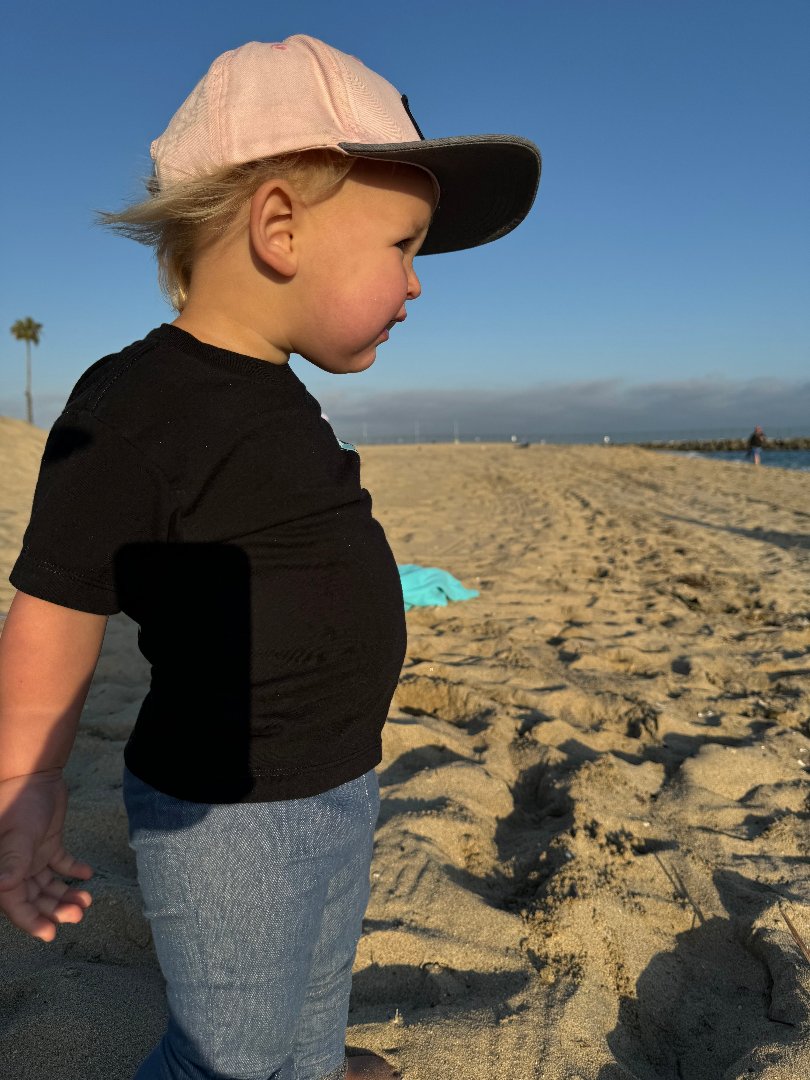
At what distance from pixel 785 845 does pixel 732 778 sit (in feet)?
1.40

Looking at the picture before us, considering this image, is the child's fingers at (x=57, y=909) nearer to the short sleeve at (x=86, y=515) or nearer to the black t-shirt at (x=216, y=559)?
the black t-shirt at (x=216, y=559)

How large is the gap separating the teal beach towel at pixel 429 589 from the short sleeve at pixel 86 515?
4109 millimetres

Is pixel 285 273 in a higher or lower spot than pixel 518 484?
higher

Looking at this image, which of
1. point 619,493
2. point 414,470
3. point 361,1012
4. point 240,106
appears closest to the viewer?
point 240,106

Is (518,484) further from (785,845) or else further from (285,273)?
(285,273)

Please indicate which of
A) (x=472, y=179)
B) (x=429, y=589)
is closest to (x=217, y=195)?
(x=472, y=179)

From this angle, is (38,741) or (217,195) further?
(217,195)

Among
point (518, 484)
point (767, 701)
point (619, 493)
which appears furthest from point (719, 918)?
point (518, 484)

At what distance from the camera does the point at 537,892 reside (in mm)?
2066

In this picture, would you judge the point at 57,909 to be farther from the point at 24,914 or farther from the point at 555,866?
the point at 555,866

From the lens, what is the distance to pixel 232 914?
102cm

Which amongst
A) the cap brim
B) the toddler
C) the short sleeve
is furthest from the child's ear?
the short sleeve

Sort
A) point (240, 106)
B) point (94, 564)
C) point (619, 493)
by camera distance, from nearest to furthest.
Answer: point (94, 564) → point (240, 106) → point (619, 493)

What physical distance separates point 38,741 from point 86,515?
1.03 feet
